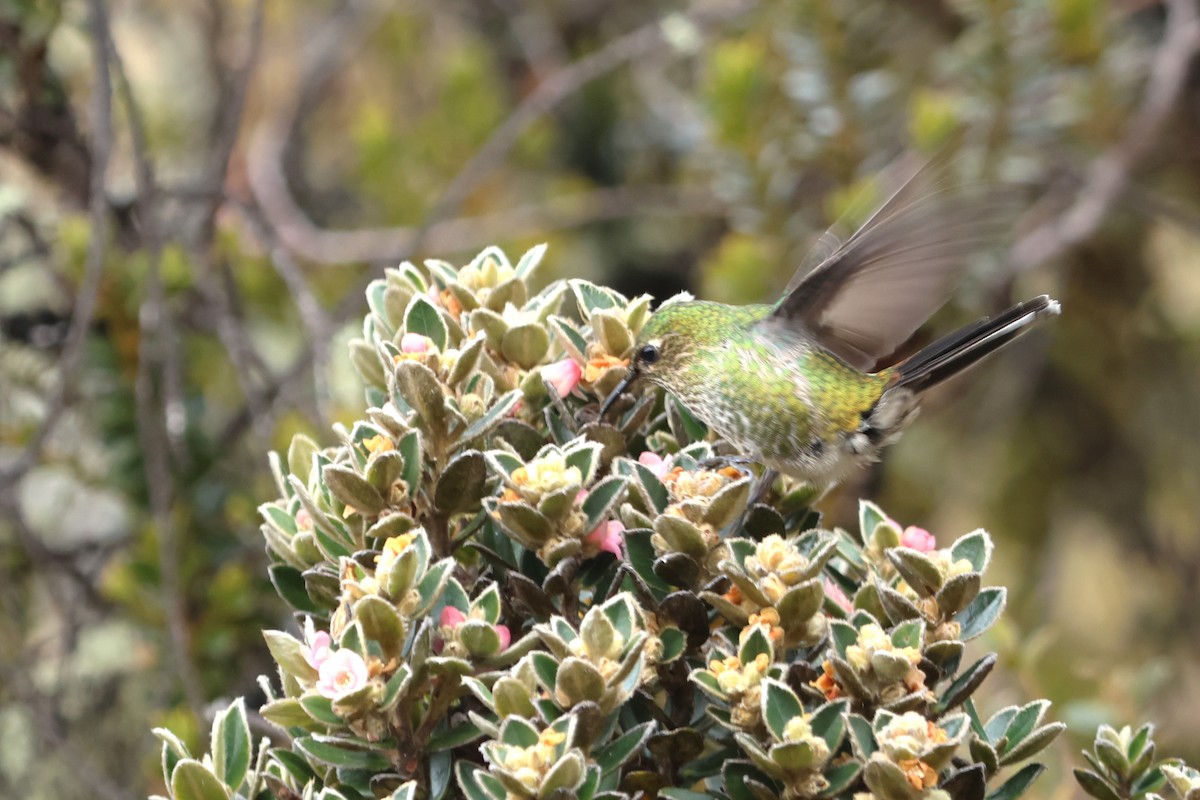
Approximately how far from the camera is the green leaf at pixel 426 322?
1.17 m

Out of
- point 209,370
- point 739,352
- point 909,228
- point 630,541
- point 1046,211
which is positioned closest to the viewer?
point 630,541

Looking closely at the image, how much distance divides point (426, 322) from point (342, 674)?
1.23 ft

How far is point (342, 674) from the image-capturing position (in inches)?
37.2

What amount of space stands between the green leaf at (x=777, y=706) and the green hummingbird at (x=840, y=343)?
1.22 ft

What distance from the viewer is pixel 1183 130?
11.5ft

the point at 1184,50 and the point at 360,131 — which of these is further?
the point at 360,131

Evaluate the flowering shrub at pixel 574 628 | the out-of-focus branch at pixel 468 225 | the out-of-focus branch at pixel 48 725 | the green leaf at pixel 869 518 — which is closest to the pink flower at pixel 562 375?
the flowering shrub at pixel 574 628

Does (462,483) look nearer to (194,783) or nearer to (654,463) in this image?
(654,463)

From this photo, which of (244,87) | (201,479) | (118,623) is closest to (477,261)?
(244,87)

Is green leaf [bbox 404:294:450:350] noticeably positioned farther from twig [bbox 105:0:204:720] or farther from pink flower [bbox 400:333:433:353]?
twig [bbox 105:0:204:720]

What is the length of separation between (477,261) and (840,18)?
6.10 feet

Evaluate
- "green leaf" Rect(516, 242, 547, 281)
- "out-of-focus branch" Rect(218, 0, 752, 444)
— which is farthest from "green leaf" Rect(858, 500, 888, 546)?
"out-of-focus branch" Rect(218, 0, 752, 444)

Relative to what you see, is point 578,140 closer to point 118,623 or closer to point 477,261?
point 118,623

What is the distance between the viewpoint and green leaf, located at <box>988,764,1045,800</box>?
3.51 feet
